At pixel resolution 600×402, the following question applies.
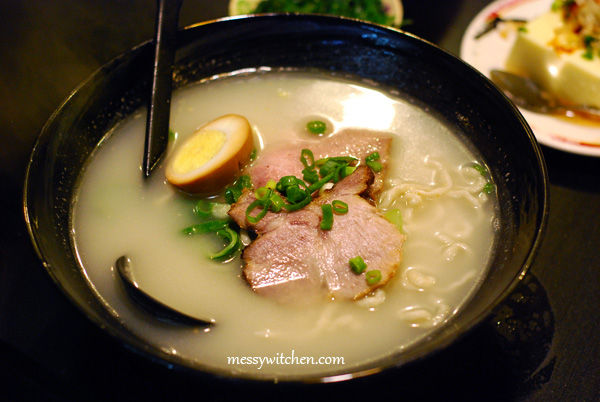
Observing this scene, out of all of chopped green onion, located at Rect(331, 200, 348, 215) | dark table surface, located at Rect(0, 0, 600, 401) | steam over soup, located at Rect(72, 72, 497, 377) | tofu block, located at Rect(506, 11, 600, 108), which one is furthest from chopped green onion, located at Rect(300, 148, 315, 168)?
tofu block, located at Rect(506, 11, 600, 108)

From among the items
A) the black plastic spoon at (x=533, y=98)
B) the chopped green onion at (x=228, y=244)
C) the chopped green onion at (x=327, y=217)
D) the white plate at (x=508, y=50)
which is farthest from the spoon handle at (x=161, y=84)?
the black plastic spoon at (x=533, y=98)

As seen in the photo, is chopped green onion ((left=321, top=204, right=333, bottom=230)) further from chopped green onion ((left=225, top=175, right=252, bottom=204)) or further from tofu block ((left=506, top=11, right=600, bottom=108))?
tofu block ((left=506, top=11, right=600, bottom=108))

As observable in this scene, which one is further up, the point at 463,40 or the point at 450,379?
the point at 463,40

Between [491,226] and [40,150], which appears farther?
[491,226]

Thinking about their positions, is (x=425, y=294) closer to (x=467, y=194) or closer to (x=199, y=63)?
(x=467, y=194)

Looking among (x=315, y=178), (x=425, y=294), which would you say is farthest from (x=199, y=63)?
(x=425, y=294)

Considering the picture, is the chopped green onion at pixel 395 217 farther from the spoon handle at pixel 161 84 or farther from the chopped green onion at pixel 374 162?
the spoon handle at pixel 161 84

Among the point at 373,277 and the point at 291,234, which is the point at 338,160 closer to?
the point at 291,234
